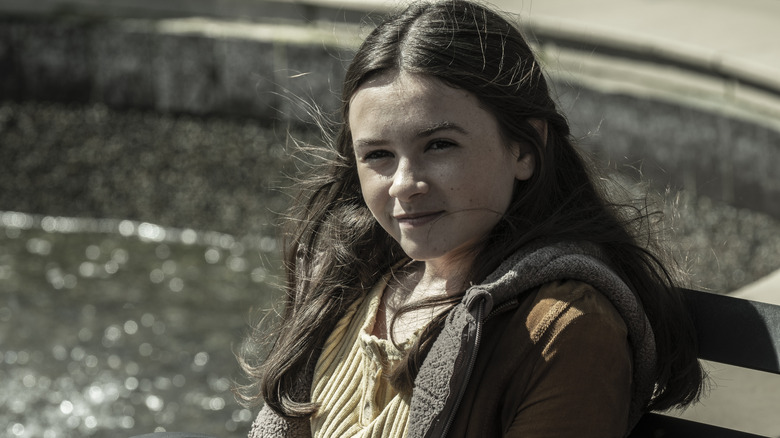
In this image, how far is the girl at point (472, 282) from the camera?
1.47m

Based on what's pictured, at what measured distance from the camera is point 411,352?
1614 mm

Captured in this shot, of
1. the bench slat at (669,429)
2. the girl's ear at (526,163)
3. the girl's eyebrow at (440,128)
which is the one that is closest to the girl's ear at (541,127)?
the girl's ear at (526,163)

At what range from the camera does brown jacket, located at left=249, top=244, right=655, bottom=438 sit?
1431 millimetres

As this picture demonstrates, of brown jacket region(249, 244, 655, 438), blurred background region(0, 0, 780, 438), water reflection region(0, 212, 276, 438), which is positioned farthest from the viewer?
blurred background region(0, 0, 780, 438)

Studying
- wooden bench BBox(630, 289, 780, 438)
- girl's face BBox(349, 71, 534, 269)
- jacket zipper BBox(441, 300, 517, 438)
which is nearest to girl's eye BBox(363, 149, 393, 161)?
girl's face BBox(349, 71, 534, 269)

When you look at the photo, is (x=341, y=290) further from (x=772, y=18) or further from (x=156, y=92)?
(x=772, y=18)

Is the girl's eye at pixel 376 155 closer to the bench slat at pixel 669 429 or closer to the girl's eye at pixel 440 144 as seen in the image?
the girl's eye at pixel 440 144

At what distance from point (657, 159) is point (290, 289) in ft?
10.1

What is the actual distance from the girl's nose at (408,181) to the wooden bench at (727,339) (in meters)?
0.46

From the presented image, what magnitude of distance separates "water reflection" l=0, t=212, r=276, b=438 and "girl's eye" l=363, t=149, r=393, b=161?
2.14 metres

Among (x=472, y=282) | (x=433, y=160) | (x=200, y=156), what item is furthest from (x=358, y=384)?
(x=200, y=156)

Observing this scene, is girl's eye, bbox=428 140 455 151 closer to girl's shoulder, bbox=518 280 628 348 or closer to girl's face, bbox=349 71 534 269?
girl's face, bbox=349 71 534 269

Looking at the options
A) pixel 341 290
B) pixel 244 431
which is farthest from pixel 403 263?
pixel 244 431

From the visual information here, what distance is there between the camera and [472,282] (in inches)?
64.3
